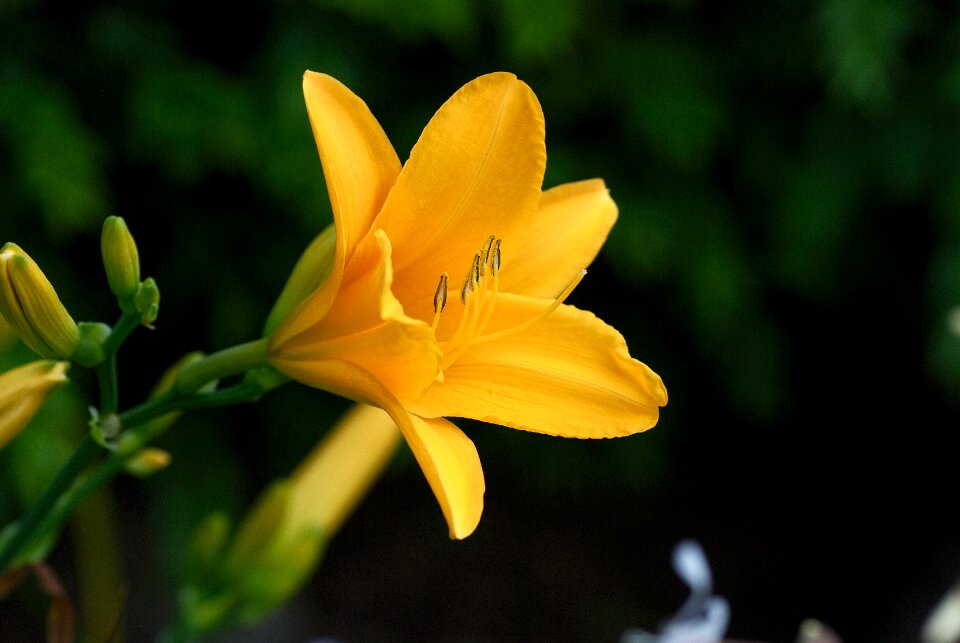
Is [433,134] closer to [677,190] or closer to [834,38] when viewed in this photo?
[834,38]

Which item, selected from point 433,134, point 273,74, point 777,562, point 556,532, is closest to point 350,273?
point 433,134

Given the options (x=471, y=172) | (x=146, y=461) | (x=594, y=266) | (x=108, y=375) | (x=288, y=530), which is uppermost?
(x=471, y=172)

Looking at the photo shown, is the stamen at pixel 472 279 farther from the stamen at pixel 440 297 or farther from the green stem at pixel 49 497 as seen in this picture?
the green stem at pixel 49 497

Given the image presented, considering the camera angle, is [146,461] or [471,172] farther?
[146,461]

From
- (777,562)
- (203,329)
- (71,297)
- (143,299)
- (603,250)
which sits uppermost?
(143,299)

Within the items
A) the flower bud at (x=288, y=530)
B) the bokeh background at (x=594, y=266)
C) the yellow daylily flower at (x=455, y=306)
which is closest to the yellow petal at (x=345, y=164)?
the yellow daylily flower at (x=455, y=306)

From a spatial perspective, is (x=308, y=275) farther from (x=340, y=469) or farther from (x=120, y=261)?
(x=340, y=469)

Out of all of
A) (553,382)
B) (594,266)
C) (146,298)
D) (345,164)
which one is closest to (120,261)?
(146,298)
